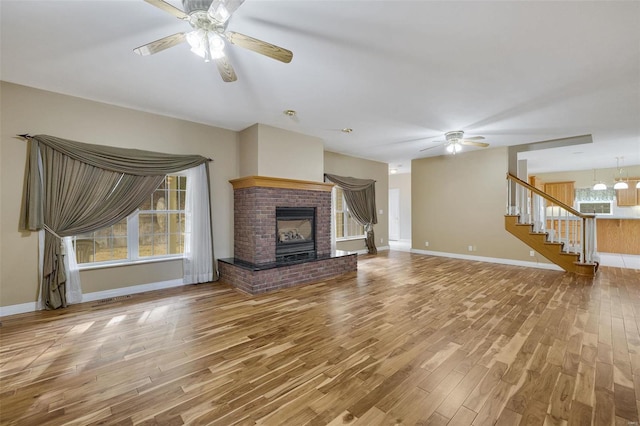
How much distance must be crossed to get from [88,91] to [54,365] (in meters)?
3.30

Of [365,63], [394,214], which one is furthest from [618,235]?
[365,63]

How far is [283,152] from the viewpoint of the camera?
5.17 m

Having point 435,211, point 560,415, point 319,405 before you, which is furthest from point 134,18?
point 435,211

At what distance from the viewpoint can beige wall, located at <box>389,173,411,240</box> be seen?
37.1 ft

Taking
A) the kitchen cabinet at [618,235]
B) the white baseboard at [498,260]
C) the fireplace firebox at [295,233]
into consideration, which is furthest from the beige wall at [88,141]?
the kitchen cabinet at [618,235]

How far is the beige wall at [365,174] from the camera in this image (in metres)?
7.32

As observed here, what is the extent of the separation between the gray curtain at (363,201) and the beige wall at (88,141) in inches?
122

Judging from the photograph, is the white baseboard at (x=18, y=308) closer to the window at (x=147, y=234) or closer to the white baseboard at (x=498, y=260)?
the window at (x=147, y=234)

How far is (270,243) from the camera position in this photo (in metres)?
4.88

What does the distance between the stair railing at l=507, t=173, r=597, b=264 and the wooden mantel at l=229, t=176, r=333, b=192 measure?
4558 millimetres

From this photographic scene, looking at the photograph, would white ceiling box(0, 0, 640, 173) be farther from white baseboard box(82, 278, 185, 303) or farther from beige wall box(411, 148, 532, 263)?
white baseboard box(82, 278, 185, 303)

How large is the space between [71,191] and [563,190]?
43.8ft

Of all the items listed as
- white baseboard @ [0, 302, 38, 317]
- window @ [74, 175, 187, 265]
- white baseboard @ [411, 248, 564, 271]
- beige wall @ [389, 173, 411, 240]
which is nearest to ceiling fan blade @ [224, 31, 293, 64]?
window @ [74, 175, 187, 265]

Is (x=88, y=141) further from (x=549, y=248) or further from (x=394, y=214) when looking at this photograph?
(x=394, y=214)
